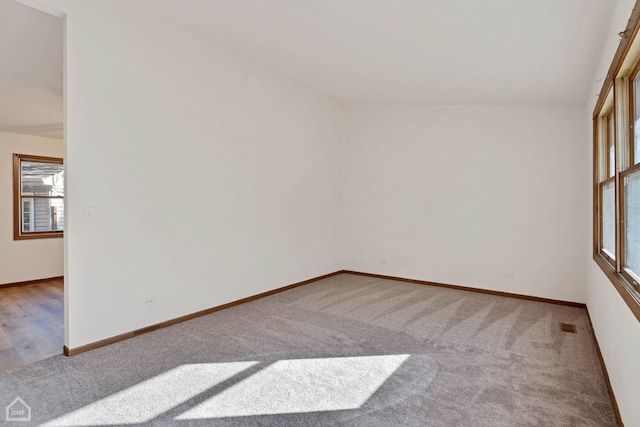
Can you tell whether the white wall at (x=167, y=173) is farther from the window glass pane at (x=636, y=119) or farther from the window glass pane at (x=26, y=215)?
the window glass pane at (x=26, y=215)

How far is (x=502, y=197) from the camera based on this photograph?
4922 millimetres

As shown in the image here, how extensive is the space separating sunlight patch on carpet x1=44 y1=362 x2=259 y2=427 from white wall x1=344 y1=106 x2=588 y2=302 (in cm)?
368

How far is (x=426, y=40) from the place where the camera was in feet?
10.3

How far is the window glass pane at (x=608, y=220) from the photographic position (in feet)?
9.44

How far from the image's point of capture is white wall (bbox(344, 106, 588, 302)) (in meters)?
4.54

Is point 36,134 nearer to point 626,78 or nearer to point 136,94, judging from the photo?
point 136,94

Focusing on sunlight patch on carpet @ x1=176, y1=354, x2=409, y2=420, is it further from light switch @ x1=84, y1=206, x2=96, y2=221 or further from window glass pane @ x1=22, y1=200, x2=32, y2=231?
window glass pane @ x1=22, y1=200, x2=32, y2=231

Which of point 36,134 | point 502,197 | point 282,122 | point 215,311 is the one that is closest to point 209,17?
point 282,122

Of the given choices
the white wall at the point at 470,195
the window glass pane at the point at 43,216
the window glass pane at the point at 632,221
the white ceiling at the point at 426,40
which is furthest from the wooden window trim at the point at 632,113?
the window glass pane at the point at 43,216

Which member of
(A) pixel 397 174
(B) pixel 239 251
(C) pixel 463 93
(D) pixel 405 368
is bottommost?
(D) pixel 405 368

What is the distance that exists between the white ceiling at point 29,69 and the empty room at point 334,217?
0.32ft

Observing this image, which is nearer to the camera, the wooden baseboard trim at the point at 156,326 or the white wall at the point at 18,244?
the wooden baseboard trim at the point at 156,326

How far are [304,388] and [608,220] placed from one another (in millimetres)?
2952

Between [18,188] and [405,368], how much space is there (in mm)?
6681
